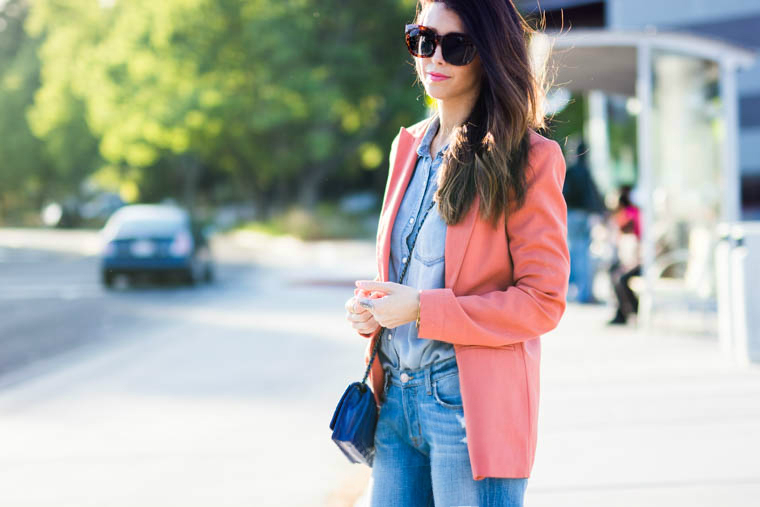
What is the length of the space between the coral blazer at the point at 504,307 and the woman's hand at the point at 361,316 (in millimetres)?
165

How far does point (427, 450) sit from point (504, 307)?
0.42m

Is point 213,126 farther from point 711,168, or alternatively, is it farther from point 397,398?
point 397,398

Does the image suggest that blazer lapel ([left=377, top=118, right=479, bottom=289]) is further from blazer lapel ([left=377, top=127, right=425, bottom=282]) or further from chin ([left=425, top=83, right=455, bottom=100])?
chin ([left=425, top=83, right=455, bottom=100])

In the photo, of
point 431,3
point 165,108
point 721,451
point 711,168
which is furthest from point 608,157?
point 165,108

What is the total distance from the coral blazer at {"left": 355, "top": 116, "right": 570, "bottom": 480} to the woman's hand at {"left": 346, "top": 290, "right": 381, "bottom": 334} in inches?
6.5

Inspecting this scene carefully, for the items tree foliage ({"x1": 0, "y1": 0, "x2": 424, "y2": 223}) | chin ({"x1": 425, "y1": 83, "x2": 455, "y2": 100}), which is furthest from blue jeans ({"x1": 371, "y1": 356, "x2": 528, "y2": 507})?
tree foliage ({"x1": 0, "y1": 0, "x2": 424, "y2": 223})

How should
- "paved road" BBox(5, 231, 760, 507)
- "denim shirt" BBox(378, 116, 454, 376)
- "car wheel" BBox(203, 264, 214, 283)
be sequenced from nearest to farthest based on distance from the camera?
"denim shirt" BBox(378, 116, 454, 376)
"paved road" BBox(5, 231, 760, 507)
"car wheel" BBox(203, 264, 214, 283)

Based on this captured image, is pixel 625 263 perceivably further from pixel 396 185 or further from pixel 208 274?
pixel 208 274

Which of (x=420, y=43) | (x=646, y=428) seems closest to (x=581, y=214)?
(x=646, y=428)

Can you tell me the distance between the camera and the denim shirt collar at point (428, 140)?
2168 millimetres

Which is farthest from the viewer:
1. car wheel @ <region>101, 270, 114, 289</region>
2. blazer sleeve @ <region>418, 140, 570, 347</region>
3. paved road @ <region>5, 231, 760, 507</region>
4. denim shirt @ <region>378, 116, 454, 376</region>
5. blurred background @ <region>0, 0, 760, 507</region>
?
car wheel @ <region>101, 270, 114, 289</region>

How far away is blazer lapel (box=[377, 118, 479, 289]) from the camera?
1.93 m

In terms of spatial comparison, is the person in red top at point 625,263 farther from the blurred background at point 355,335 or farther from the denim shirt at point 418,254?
the denim shirt at point 418,254

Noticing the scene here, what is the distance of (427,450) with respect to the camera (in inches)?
81.0
